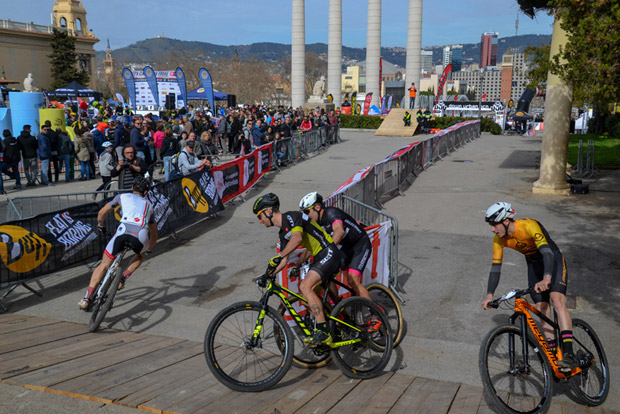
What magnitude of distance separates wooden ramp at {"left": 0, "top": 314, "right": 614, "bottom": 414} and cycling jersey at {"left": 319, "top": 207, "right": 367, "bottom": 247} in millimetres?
1607

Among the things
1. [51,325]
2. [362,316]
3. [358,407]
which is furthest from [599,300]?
[51,325]

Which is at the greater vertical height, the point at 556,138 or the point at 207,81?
the point at 207,81

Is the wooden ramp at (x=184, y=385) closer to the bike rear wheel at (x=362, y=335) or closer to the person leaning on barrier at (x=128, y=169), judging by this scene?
the bike rear wheel at (x=362, y=335)

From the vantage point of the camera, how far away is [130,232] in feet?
24.7

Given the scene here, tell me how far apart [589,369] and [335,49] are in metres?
64.9

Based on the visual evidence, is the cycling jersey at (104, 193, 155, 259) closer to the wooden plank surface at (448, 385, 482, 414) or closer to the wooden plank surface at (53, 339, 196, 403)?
the wooden plank surface at (53, 339, 196, 403)

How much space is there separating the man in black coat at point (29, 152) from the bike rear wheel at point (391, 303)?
1440 cm

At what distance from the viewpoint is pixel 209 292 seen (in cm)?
932

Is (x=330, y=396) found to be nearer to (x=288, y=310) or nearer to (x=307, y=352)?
(x=288, y=310)

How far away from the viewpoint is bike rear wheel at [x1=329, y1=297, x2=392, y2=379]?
5883mm

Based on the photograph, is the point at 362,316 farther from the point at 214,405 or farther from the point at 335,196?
the point at 335,196

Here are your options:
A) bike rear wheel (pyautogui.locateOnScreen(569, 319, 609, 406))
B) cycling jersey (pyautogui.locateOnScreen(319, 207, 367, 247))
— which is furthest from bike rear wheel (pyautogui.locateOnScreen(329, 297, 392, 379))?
bike rear wheel (pyautogui.locateOnScreen(569, 319, 609, 406))

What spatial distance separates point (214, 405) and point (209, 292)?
4.49 metres

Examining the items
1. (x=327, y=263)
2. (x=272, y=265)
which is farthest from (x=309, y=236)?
(x=272, y=265)
